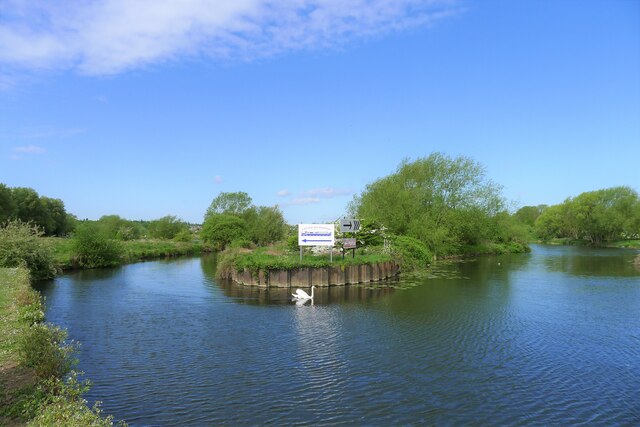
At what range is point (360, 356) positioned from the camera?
13125mm

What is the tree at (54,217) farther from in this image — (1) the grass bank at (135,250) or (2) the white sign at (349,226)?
(2) the white sign at (349,226)

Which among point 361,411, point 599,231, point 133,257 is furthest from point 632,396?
point 599,231

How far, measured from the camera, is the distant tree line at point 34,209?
58969 mm

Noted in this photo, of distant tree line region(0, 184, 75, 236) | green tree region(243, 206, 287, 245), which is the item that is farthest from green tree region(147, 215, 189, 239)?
green tree region(243, 206, 287, 245)

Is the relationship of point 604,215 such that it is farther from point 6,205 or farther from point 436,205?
point 6,205

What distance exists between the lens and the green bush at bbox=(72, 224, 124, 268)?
4075 centimetres

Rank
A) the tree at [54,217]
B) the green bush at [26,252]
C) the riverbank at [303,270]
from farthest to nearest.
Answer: the tree at [54,217] → the green bush at [26,252] → the riverbank at [303,270]

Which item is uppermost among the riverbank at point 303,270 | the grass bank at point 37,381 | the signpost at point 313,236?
the signpost at point 313,236

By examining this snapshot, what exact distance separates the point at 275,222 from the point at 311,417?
6141 cm

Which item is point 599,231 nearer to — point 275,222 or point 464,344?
point 275,222

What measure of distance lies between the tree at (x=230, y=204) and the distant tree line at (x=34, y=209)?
27486mm

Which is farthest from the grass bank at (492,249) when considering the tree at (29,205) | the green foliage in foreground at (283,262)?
the tree at (29,205)

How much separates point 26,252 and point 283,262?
61.4 ft

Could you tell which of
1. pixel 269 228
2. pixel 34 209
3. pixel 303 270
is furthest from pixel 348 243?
pixel 34 209
